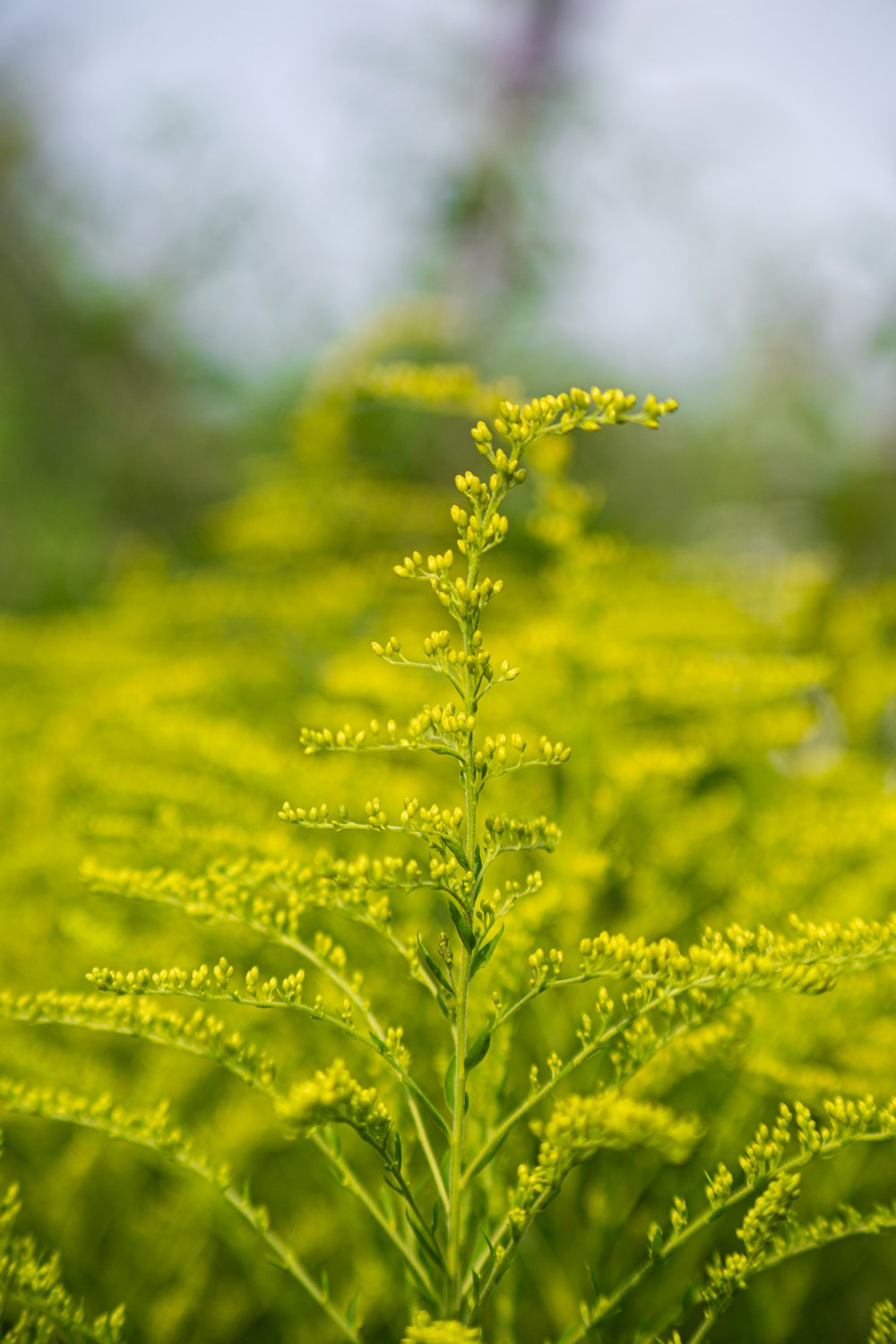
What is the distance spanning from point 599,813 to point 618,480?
2.68 metres

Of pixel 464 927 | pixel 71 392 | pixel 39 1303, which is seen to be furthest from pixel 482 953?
pixel 71 392

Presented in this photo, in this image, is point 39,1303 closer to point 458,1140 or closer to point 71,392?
point 458,1140

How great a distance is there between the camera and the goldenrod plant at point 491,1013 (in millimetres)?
491

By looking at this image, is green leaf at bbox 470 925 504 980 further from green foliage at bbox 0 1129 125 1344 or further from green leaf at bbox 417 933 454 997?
green foliage at bbox 0 1129 125 1344

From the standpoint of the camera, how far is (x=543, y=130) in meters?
2.74

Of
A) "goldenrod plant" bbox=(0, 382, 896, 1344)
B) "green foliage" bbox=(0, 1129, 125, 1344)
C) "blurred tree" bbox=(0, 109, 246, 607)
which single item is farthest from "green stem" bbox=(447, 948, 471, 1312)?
"blurred tree" bbox=(0, 109, 246, 607)

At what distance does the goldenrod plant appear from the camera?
1.61 ft

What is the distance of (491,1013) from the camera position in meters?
0.56

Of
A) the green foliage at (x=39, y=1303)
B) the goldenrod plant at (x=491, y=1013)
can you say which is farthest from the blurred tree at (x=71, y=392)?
the green foliage at (x=39, y=1303)

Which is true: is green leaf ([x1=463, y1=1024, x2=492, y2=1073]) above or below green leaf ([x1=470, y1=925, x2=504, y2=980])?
below

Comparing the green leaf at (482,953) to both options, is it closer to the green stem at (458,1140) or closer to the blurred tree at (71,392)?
the green stem at (458,1140)

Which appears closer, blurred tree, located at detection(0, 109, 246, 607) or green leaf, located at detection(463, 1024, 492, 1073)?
green leaf, located at detection(463, 1024, 492, 1073)

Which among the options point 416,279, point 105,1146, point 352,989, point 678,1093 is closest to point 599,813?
point 678,1093

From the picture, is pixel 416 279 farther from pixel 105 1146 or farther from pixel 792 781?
pixel 105 1146
